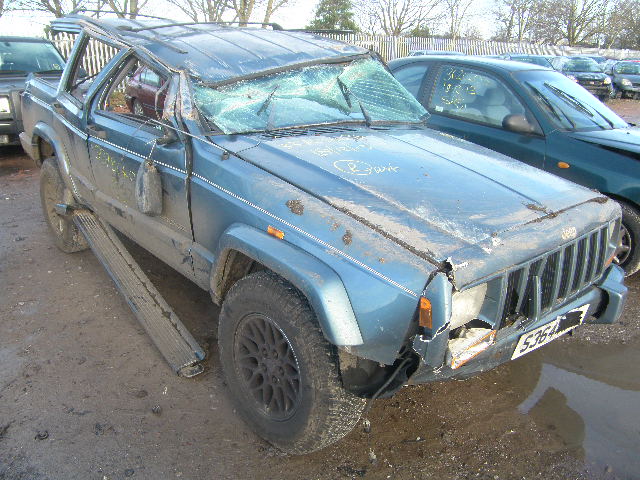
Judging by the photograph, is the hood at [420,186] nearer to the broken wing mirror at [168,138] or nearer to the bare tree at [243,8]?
the broken wing mirror at [168,138]

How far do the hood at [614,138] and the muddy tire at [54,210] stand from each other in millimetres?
4464

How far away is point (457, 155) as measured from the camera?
3064 millimetres

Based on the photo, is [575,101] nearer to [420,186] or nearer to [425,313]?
[420,186]

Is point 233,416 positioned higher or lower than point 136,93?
lower

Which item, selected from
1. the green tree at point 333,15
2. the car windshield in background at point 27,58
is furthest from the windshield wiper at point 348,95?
the green tree at point 333,15

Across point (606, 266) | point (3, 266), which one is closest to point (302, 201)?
point (606, 266)

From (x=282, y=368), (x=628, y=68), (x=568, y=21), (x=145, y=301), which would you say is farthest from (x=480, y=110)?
(x=568, y=21)

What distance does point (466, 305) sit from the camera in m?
2.08

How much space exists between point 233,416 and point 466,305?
1.49 metres

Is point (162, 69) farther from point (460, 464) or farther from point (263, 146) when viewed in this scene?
point (460, 464)

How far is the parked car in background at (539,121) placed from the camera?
4289 mm

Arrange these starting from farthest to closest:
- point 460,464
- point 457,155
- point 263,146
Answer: point 457,155 → point 263,146 → point 460,464

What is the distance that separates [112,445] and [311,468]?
101cm

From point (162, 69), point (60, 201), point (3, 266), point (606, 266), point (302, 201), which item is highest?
point (162, 69)
